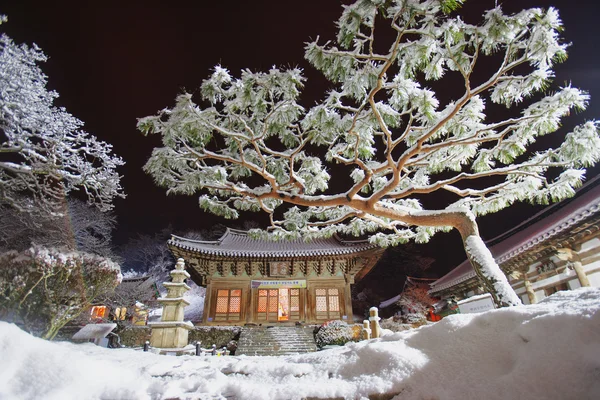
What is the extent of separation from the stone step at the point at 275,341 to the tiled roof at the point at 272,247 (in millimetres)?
4052

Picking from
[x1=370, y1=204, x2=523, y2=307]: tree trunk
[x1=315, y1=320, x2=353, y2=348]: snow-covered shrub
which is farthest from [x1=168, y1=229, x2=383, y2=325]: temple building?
[x1=370, y1=204, x2=523, y2=307]: tree trunk

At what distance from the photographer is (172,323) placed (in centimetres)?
741

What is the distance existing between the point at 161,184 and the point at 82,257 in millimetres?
4067

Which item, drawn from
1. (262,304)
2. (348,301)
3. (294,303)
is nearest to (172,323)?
(262,304)

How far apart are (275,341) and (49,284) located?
9.66 m

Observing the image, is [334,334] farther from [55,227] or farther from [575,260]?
[55,227]

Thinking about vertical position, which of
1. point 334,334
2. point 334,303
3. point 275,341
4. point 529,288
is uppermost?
point 334,303

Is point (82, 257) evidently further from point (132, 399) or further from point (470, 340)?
point (470, 340)

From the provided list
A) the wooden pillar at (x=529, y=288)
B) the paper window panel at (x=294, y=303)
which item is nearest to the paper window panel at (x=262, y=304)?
the paper window panel at (x=294, y=303)

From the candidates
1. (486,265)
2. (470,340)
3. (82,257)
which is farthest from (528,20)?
(82,257)

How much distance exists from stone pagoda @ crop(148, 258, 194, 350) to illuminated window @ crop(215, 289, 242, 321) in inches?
361

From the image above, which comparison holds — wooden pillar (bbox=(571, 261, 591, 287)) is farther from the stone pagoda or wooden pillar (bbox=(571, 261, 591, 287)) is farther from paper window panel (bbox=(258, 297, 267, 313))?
paper window panel (bbox=(258, 297, 267, 313))

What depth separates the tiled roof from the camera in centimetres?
1652

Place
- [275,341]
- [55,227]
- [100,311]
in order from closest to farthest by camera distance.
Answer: [55,227] → [275,341] → [100,311]
